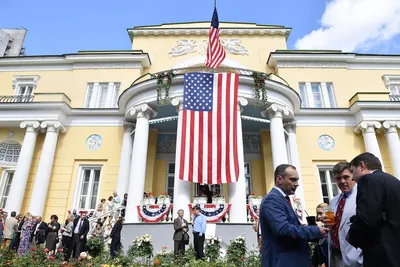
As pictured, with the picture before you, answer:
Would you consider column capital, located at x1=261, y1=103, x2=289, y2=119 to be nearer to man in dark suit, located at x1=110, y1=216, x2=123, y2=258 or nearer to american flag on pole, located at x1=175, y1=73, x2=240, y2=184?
american flag on pole, located at x1=175, y1=73, x2=240, y2=184

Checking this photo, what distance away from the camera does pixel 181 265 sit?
7.70 metres

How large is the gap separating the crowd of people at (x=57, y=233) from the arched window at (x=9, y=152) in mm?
6585

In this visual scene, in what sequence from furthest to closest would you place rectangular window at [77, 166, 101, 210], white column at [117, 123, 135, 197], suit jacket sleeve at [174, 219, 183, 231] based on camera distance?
rectangular window at [77, 166, 101, 210]
white column at [117, 123, 135, 197]
suit jacket sleeve at [174, 219, 183, 231]

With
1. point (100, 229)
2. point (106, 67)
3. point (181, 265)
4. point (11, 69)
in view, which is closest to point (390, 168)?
point (181, 265)

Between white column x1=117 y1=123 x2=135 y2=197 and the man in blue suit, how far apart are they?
1289cm

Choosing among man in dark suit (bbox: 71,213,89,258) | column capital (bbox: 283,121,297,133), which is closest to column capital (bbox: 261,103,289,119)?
column capital (bbox: 283,121,297,133)

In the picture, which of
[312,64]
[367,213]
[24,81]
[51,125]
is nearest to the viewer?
[367,213]

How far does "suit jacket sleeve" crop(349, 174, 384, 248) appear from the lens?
2408 millimetres

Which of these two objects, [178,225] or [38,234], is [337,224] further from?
[38,234]

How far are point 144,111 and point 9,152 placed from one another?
9.88m

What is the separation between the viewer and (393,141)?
15.7 meters

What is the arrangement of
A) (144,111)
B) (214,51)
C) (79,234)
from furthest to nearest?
(144,111)
(214,51)
(79,234)

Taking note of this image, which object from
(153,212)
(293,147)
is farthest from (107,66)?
(293,147)

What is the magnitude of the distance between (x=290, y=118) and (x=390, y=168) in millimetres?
6266
